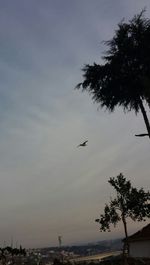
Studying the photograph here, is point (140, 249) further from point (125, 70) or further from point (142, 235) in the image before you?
point (125, 70)

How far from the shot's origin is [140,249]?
55.8 m

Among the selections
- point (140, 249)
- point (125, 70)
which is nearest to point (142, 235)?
point (140, 249)

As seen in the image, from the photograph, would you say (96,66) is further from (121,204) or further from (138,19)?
(121,204)

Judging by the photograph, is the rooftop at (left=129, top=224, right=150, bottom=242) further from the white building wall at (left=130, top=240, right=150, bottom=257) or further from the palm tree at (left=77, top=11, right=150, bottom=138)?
the palm tree at (left=77, top=11, right=150, bottom=138)

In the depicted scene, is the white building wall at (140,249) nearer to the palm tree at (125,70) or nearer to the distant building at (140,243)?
the distant building at (140,243)

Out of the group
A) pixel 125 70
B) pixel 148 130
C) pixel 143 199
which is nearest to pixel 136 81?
pixel 125 70

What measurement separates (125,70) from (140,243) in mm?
22698

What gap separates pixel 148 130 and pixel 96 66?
7531 mm

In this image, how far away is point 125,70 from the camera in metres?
42.6

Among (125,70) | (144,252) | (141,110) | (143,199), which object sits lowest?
(144,252)

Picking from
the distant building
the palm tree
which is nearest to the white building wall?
the distant building

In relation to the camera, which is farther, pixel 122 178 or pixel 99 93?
pixel 122 178

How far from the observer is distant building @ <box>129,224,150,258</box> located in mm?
54844

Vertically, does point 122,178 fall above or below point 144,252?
above
